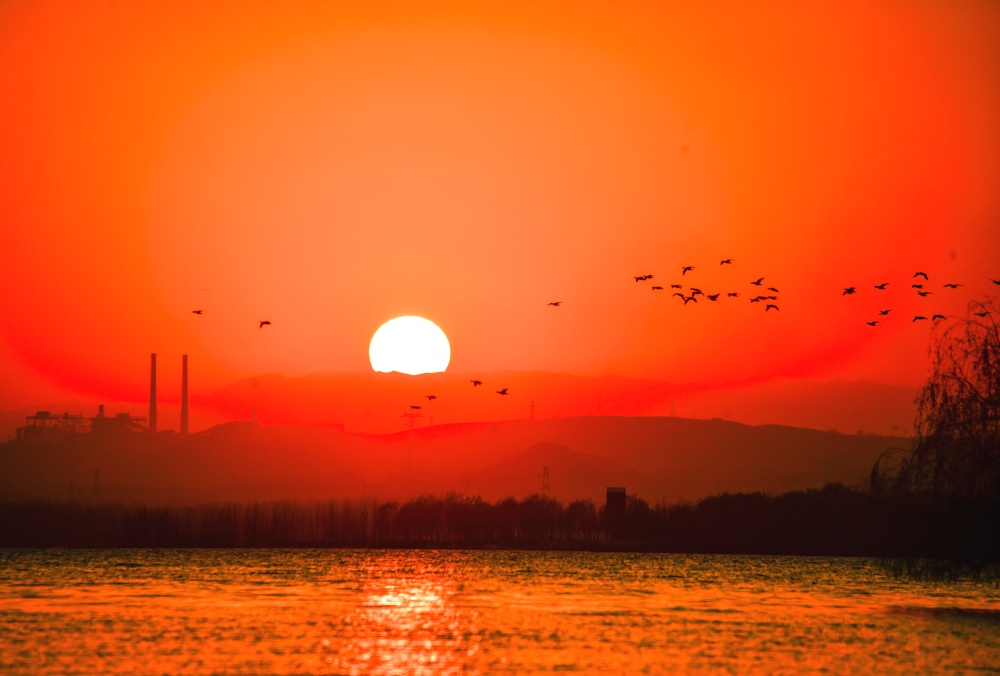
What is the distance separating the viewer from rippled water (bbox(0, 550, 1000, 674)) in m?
61.8

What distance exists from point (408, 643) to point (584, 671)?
13.4m

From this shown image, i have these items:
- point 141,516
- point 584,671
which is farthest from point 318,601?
point 141,516

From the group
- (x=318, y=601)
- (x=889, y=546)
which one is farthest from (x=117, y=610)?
(x=889, y=546)

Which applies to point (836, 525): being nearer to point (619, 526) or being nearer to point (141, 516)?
point (619, 526)

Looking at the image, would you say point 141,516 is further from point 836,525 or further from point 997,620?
point 997,620

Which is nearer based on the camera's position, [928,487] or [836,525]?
[928,487]

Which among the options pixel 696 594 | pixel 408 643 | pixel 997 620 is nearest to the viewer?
pixel 408 643

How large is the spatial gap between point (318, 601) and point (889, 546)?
4470 centimetres

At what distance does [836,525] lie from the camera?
6462 inches

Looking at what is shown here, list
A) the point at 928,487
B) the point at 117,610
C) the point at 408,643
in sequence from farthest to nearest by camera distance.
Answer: the point at 117,610
the point at 408,643
the point at 928,487

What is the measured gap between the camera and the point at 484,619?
274ft

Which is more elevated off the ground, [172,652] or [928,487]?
[928,487]

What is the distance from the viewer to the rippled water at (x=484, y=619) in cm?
6175

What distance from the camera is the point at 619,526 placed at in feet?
577
